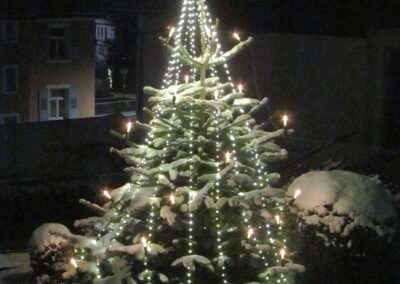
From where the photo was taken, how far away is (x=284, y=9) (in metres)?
12.0

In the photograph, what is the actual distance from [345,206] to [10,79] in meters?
23.2

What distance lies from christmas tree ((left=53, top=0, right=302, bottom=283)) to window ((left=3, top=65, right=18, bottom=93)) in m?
23.7

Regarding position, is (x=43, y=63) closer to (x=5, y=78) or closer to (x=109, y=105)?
(x=5, y=78)

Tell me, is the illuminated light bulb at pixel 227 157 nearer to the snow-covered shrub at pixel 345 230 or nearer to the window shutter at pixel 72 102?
the snow-covered shrub at pixel 345 230

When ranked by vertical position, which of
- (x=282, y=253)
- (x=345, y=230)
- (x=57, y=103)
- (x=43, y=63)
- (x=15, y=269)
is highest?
(x=43, y=63)

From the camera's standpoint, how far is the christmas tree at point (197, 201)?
5.58 m

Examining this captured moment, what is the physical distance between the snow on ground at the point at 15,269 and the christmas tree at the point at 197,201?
3.40 meters

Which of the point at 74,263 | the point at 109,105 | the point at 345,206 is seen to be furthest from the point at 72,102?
the point at 74,263

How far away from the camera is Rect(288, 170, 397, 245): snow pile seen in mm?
7559

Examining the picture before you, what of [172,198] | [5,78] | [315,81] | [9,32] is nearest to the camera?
[172,198]

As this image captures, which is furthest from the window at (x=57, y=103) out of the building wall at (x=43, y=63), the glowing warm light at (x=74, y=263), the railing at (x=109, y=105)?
the glowing warm light at (x=74, y=263)

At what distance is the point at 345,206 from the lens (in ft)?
24.8

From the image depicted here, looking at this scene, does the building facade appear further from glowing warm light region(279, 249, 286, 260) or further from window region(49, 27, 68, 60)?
glowing warm light region(279, 249, 286, 260)

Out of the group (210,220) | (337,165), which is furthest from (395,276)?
(210,220)
